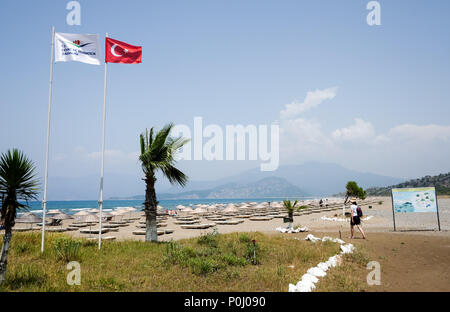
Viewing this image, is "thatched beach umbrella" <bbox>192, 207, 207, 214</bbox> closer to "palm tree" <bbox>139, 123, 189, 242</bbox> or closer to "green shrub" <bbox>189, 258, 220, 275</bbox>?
"palm tree" <bbox>139, 123, 189, 242</bbox>

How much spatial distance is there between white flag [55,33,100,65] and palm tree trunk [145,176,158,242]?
5930 mm

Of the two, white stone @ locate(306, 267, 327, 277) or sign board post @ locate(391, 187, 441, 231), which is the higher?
sign board post @ locate(391, 187, 441, 231)

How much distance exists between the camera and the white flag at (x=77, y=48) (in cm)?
1200

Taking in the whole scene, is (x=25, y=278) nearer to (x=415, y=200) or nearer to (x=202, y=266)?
(x=202, y=266)

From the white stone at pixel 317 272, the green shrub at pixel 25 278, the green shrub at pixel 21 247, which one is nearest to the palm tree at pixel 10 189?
the green shrub at pixel 25 278

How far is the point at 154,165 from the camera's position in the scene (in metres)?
13.4

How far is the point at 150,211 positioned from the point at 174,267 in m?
5.11

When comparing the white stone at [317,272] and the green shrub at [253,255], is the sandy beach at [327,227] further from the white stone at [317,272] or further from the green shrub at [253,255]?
the white stone at [317,272]

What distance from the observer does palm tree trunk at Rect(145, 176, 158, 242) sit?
13344 millimetres

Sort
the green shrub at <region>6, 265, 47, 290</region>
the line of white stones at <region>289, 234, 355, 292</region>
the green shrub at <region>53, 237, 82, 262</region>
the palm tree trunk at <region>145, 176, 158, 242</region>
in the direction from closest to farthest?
1. the line of white stones at <region>289, 234, 355, 292</region>
2. the green shrub at <region>6, 265, 47, 290</region>
3. the green shrub at <region>53, 237, 82, 262</region>
4. the palm tree trunk at <region>145, 176, 158, 242</region>

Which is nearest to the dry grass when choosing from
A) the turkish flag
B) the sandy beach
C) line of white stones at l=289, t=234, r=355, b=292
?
line of white stones at l=289, t=234, r=355, b=292

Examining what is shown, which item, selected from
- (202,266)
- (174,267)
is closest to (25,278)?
(174,267)
